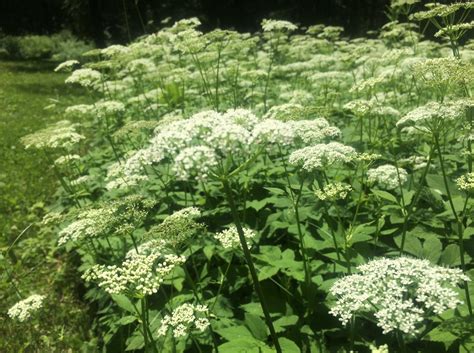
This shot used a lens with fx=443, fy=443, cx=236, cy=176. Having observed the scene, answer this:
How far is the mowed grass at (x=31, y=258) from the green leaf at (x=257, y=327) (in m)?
2.33

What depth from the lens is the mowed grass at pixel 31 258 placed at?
5344 millimetres

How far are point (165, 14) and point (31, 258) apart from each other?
2990cm

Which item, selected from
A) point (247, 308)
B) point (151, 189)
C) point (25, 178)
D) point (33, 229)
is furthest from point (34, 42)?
point (247, 308)

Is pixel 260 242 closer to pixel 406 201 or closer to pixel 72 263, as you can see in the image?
pixel 406 201

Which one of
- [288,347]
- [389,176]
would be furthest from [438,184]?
[288,347]

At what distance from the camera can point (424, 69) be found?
3.83 metres

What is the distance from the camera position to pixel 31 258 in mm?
7293

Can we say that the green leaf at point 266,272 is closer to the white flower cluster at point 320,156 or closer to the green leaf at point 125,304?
the white flower cluster at point 320,156

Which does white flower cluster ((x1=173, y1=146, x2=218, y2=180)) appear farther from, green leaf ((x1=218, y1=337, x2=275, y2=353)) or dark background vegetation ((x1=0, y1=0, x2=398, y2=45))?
dark background vegetation ((x1=0, y1=0, x2=398, y2=45))

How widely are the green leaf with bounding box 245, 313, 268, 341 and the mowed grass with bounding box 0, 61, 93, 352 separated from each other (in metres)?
2.33

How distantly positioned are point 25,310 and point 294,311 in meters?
2.47

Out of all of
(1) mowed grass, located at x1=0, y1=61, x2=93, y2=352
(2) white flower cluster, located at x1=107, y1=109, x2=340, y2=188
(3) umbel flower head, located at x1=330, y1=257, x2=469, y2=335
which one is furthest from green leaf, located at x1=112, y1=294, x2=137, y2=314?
(3) umbel flower head, located at x1=330, y1=257, x2=469, y2=335

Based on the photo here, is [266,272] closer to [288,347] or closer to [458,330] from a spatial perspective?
[288,347]

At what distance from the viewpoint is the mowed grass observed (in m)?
5.34
